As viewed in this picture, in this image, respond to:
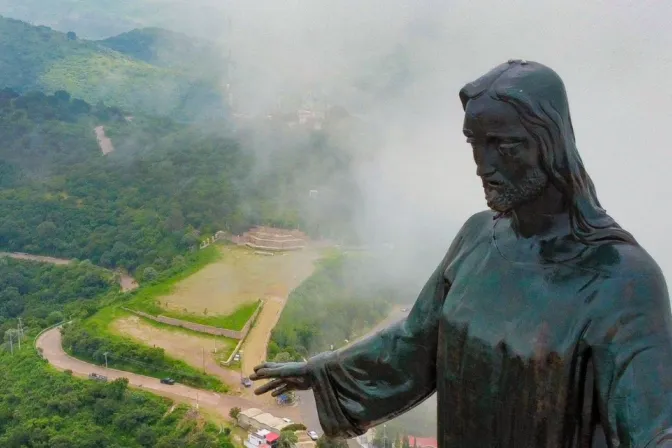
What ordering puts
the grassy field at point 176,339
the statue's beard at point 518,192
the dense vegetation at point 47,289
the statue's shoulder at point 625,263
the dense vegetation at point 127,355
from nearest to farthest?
the statue's shoulder at point 625,263, the statue's beard at point 518,192, the dense vegetation at point 127,355, the grassy field at point 176,339, the dense vegetation at point 47,289

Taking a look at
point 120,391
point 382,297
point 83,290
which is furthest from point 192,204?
point 120,391

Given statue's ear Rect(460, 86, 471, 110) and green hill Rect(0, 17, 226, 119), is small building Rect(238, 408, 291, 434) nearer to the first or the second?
statue's ear Rect(460, 86, 471, 110)

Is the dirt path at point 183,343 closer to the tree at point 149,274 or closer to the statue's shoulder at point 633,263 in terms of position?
the tree at point 149,274

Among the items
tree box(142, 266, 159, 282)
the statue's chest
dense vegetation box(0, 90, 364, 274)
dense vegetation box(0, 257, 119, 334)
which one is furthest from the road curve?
the statue's chest

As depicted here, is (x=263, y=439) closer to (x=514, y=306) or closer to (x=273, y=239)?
(x=514, y=306)

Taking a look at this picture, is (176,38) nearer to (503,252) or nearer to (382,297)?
(382,297)

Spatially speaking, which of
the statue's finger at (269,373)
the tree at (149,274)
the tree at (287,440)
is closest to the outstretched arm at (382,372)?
the statue's finger at (269,373)
